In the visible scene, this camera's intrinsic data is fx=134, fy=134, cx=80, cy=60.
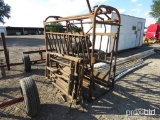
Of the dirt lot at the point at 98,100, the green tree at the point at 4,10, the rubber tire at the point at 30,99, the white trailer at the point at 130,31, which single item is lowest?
the dirt lot at the point at 98,100

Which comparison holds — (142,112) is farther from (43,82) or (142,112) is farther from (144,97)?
(43,82)

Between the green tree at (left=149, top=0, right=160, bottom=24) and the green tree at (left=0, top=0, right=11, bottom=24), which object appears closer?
the green tree at (left=0, top=0, right=11, bottom=24)

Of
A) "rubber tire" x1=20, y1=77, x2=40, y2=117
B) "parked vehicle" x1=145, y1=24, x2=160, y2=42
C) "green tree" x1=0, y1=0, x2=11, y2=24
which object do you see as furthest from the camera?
"green tree" x1=0, y1=0, x2=11, y2=24

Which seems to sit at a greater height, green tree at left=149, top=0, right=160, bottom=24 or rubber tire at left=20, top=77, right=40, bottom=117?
green tree at left=149, top=0, right=160, bottom=24

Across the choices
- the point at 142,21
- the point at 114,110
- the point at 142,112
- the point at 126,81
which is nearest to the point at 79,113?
the point at 114,110

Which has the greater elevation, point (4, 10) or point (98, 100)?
point (4, 10)

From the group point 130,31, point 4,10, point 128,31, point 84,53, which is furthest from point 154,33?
point 4,10

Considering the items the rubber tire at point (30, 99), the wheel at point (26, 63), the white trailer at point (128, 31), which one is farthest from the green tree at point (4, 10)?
the rubber tire at point (30, 99)

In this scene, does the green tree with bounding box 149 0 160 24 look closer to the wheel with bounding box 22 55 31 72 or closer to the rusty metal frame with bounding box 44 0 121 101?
the rusty metal frame with bounding box 44 0 121 101

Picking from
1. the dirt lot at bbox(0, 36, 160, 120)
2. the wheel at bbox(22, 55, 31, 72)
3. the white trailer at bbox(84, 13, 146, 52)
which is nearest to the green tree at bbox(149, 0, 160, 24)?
the white trailer at bbox(84, 13, 146, 52)

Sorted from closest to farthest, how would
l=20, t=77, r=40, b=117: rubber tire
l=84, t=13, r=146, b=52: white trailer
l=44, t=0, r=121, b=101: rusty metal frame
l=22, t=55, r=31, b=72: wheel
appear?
1. l=20, t=77, r=40, b=117: rubber tire
2. l=44, t=0, r=121, b=101: rusty metal frame
3. l=22, t=55, r=31, b=72: wheel
4. l=84, t=13, r=146, b=52: white trailer

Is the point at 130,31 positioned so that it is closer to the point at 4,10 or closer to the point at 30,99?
the point at 30,99

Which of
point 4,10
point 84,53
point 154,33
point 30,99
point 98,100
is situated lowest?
point 98,100

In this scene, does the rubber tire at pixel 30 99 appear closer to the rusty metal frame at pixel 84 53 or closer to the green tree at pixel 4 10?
the rusty metal frame at pixel 84 53
